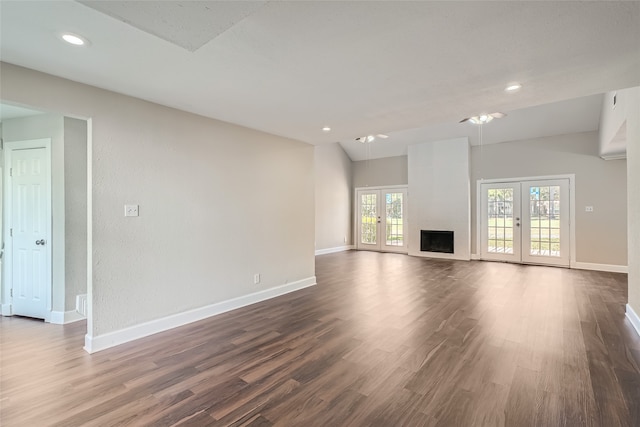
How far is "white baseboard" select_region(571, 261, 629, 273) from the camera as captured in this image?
241 inches

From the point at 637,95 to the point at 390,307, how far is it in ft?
12.0

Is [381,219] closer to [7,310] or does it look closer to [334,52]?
[334,52]

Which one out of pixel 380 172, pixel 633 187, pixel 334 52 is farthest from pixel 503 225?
pixel 334 52

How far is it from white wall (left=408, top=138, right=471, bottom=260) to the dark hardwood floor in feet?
11.8

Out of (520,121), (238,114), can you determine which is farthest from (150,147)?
(520,121)

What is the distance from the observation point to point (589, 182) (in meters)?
6.36

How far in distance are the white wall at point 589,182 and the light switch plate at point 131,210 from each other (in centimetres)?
808

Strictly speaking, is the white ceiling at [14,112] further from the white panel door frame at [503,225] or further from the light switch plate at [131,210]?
the white panel door frame at [503,225]

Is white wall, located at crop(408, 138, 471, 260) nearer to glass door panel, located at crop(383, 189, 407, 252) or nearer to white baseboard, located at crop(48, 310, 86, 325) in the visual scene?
glass door panel, located at crop(383, 189, 407, 252)

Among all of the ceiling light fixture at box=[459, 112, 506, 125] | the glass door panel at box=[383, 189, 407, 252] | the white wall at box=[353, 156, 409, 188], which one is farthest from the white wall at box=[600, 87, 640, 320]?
the glass door panel at box=[383, 189, 407, 252]

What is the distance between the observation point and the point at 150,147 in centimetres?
316

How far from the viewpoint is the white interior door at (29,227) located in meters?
3.62

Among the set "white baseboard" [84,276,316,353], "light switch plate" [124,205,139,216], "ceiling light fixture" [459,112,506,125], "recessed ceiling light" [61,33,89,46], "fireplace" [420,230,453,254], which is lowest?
"white baseboard" [84,276,316,353]

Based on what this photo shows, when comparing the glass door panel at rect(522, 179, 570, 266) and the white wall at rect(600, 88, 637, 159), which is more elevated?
the white wall at rect(600, 88, 637, 159)
